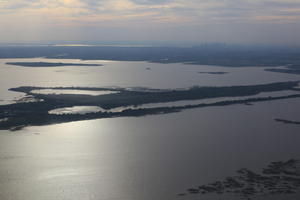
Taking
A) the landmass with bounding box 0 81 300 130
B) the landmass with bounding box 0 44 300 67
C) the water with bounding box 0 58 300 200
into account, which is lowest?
the water with bounding box 0 58 300 200

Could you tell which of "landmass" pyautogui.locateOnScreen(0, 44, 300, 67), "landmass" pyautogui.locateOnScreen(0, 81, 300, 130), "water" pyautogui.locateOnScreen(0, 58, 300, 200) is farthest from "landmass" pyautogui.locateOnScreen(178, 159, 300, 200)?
"landmass" pyautogui.locateOnScreen(0, 44, 300, 67)

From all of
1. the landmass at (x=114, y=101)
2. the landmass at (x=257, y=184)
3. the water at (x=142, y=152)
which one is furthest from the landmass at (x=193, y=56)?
the landmass at (x=257, y=184)

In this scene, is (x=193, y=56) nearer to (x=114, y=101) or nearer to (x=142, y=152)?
(x=114, y=101)

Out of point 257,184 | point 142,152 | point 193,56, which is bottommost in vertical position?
point 257,184

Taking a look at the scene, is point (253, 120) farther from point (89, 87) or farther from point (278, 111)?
point (89, 87)

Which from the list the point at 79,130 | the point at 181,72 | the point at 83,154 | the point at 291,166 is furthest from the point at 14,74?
the point at 291,166

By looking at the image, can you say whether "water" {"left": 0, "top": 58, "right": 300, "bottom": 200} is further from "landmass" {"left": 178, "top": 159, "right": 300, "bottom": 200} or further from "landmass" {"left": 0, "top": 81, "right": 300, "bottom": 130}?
"landmass" {"left": 0, "top": 81, "right": 300, "bottom": 130}

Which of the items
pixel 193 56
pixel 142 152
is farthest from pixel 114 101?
pixel 193 56
